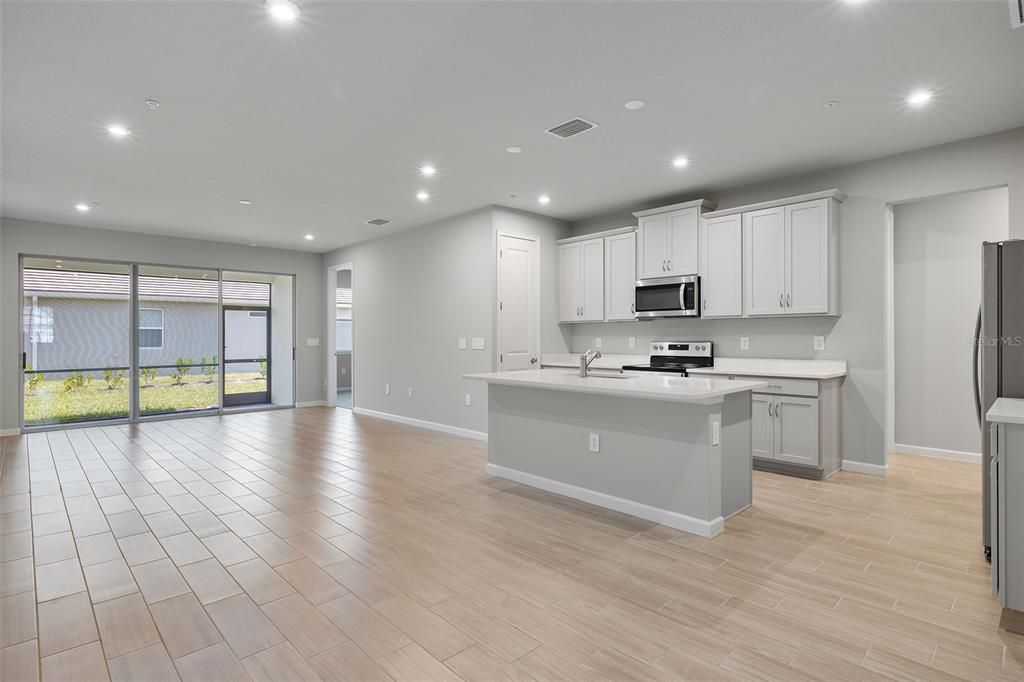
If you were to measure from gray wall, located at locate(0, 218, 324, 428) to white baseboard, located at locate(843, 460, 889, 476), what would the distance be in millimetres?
7954

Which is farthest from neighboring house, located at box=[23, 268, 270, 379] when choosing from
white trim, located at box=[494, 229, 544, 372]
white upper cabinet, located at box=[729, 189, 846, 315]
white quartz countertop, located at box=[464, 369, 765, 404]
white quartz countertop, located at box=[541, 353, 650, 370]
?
white upper cabinet, located at box=[729, 189, 846, 315]

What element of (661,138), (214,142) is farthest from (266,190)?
(661,138)

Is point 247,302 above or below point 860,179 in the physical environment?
below

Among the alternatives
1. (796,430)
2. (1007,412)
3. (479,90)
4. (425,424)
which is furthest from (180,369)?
(1007,412)

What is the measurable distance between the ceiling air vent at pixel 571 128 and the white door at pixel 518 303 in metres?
2.28

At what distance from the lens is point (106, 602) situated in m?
2.33

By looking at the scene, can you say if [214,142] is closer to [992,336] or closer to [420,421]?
[420,421]

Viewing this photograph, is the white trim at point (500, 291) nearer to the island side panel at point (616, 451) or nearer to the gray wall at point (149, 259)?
the island side panel at point (616, 451)

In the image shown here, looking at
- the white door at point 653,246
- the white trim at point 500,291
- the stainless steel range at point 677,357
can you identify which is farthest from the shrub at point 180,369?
the white door at point 653,246

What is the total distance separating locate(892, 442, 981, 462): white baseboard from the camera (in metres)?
4.77

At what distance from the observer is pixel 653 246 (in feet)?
18.5

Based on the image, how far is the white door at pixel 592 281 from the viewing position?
621 centimetres

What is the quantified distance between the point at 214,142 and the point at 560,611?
4.04m

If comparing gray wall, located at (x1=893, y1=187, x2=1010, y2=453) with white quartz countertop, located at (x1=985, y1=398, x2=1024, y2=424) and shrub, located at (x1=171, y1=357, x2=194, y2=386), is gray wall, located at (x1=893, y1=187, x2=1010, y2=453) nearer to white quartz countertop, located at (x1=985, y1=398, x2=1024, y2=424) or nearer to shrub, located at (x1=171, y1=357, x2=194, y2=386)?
white quartz countertop, located at (x1=985, y1=398, x2=1024, y2=424)
